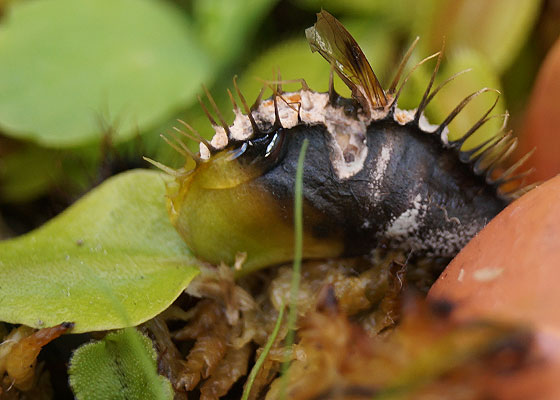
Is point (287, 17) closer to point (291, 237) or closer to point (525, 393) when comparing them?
point (291, 237)

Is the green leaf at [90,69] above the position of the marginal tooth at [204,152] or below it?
below

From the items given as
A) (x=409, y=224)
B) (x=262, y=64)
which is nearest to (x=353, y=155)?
(x=409, y=224)

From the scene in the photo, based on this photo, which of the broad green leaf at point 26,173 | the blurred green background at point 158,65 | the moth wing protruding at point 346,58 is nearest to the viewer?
the moth wing protruding at point 346,58

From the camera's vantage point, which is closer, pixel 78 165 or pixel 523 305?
pixel 523 305

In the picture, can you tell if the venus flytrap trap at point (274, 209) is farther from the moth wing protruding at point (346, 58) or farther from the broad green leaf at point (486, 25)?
the broad green leaf at point (486, 25)

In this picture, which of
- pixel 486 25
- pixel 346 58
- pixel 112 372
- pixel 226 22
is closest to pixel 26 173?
pixel 226 22

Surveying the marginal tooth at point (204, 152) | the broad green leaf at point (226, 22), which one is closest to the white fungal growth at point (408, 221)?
the marginal tooth at point (204, 152)

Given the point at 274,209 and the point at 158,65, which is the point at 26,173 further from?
the point at 274,209
